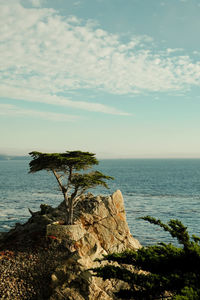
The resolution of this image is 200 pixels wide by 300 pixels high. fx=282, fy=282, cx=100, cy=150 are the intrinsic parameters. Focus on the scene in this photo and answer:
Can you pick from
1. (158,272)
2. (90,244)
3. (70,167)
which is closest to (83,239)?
(90,244)

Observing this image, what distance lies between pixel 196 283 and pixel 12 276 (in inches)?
410

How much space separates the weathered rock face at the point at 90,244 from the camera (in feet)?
45.9

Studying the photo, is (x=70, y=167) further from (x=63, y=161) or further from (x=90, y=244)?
(x=90, y=244)

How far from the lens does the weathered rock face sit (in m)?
14.0

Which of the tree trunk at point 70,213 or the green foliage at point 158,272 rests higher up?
the green foliage at point 158,272

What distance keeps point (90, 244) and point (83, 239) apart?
0.63 metres

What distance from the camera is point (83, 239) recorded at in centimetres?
1947

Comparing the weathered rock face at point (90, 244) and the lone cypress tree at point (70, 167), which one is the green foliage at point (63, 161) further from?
the weathered rock face at point (90, 244)

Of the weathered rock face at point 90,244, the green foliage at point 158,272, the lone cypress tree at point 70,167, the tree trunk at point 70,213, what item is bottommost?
the weathered rock face at point 90,244

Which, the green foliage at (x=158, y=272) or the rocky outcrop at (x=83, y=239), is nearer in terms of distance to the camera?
the green foliage at (x=158, y=272)

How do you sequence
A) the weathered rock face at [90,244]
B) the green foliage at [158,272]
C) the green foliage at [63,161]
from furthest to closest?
1. the green foliage at [63,161]
2. the weathered rock face at [90,244]
3. the green foliage at [158,272]

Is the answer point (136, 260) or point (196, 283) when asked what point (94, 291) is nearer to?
point (136, 260)

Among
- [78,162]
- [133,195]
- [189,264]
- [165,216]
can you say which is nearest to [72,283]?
[189,264]

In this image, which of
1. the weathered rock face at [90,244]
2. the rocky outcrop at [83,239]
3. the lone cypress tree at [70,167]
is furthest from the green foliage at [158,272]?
the lone cypress tree at [70,167]
